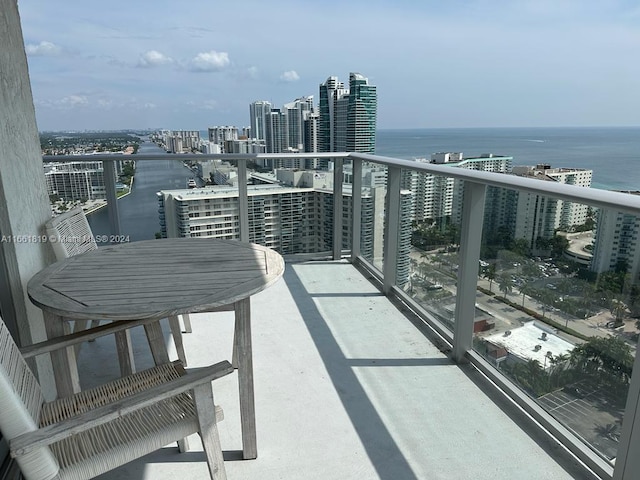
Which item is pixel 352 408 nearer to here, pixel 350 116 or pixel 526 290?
pixel 526 290

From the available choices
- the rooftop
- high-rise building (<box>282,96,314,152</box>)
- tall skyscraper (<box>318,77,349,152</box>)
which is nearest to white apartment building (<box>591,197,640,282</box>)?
the rooftop

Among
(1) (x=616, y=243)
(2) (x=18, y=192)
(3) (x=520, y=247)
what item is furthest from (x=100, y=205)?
(1) (x=616, y=243)

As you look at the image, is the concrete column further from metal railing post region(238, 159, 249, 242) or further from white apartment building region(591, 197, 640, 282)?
white apartment building region(591, 197, 640, 282)

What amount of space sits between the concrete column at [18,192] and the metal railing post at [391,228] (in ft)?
8.50

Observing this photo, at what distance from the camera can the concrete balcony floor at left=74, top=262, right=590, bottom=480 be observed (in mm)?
1831

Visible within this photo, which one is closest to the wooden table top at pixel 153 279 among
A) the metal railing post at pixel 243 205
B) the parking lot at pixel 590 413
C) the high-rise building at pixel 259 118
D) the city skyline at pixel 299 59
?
the city skyline at pixel 299 59

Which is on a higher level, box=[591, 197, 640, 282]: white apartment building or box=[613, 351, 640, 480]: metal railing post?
box=[591, 197, 640, 282]: white apartment building

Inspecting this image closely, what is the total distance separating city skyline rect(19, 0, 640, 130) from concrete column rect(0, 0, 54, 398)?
0.81 ft

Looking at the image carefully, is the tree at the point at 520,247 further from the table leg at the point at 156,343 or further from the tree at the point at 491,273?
the table leg at the point at 156,343

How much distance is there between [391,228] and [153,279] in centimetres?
239

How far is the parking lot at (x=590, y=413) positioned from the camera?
1.68 meters

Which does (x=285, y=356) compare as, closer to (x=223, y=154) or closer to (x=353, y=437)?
(x=353, y=437)

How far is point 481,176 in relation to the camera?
238 cm

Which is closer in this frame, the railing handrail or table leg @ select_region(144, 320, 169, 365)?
the railing handrail
